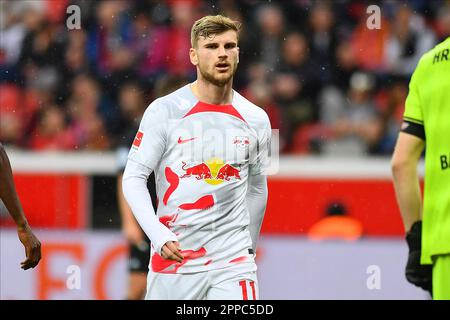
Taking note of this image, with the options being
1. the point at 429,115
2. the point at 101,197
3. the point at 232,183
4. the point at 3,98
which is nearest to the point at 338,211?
the point at 101,197

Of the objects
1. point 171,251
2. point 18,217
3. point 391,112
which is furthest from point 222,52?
point 391,112

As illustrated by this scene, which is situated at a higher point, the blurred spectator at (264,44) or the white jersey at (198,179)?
the blurred spectator at (264,44)

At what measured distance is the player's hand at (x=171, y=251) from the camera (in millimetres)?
5707

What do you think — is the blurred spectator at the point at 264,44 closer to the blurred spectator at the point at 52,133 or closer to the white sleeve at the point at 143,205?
the blurred spectator at the point at 52,133

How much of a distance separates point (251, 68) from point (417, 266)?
21.1ft

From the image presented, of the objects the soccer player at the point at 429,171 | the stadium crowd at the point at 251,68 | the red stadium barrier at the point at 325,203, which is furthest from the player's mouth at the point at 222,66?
the stadium crowd at the point at 251,68

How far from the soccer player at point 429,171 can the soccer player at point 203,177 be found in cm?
120

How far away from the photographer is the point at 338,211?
10406 millimetres

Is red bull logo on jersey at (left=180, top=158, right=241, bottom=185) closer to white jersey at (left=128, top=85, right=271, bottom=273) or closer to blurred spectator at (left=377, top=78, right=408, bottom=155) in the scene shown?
white jersey at (left=128, top=85, right=271, bottom=273)

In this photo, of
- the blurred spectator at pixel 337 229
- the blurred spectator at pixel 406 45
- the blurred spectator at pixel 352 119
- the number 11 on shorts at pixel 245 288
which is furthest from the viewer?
the blurred spectator at pixel 406 45

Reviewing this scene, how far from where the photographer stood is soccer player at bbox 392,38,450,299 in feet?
16.4
